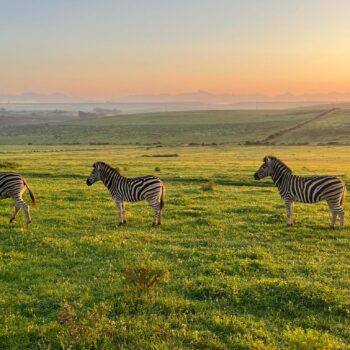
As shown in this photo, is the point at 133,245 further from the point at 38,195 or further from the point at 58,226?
the point at 38,195

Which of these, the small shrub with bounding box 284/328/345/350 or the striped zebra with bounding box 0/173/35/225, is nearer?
the small shrub with bounding box 284/328/345/350

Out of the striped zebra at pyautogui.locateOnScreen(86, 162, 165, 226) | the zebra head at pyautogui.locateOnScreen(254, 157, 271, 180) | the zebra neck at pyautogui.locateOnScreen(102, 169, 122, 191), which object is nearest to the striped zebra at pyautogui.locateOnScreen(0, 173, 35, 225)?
the zebra neck at pyautogui.locateOnScreen(102, 169, 122, 191)

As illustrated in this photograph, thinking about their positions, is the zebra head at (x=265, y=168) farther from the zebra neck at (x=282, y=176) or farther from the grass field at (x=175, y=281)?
the grass field at (x=175, y=281)

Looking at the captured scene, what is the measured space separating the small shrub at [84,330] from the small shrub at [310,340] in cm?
333

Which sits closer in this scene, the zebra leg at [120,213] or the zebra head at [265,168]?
the zebra leg at [120,213]

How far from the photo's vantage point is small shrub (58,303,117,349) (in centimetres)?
729

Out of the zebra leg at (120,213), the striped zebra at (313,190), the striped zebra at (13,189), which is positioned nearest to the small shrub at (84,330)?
the zebra leg at (120,213)

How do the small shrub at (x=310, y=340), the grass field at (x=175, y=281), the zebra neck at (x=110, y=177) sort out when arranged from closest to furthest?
the small shrub at (x=310, y=340), the grass field at (x=175, y=281), the zebra neck at (x=110, y=177)

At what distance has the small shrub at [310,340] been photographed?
6980 millimetres

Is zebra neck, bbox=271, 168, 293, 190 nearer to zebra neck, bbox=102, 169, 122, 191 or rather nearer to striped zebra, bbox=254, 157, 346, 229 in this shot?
striped zebra, bbox=254, 157, 346, 229

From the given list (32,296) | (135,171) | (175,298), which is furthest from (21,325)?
(135,171)

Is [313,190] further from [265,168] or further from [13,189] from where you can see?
[13,189]

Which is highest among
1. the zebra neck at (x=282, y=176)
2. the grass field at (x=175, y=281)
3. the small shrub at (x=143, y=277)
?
the zebra neck at (x=282, y=176)

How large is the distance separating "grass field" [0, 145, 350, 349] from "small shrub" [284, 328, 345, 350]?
24 millimetres
